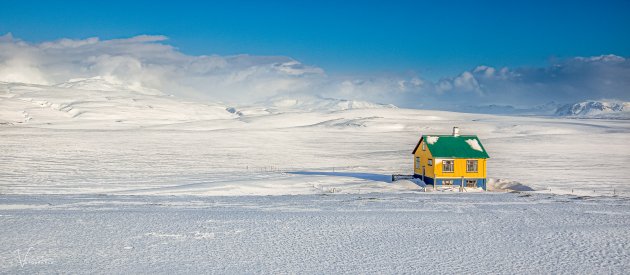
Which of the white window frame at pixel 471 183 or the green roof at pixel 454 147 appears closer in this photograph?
the green roof at pixel 454 147

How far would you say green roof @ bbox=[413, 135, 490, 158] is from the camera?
114ft

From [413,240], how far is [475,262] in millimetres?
2909

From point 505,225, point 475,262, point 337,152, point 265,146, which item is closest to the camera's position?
point 475,262

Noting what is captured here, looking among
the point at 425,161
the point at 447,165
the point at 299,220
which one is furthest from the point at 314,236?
the point at 425,161

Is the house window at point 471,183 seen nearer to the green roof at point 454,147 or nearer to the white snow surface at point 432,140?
the green roof at point 454,147

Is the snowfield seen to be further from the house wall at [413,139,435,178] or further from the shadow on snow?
the house wall at [413,139,435,178]

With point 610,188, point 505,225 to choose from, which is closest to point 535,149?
point 610,188

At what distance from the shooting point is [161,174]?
42.7 m

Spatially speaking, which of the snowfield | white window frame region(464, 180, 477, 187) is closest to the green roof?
white window frame region(464, 180, 477, 187)

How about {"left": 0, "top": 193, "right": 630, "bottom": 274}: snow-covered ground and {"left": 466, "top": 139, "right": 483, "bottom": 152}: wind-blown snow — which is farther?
{"left": 466, "top": 139, "right": 483, "bottom": 152}: wind-blown snow

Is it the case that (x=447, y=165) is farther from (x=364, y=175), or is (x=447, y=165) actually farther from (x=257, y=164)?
(x=257, y=164)

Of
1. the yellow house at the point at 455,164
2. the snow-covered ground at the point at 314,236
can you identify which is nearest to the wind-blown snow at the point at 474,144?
the yellow house at the point at 455,164

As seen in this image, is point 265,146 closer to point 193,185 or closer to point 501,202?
point 193,185

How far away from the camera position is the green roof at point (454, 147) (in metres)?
34.9
